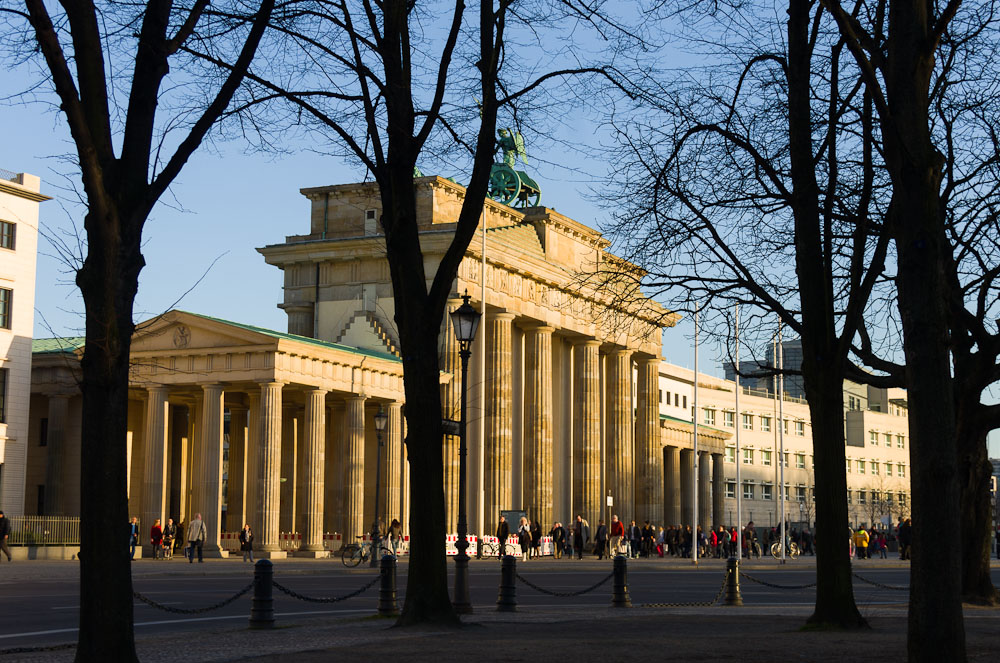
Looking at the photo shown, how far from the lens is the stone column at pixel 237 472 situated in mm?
58438

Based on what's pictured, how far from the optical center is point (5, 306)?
2165 inches

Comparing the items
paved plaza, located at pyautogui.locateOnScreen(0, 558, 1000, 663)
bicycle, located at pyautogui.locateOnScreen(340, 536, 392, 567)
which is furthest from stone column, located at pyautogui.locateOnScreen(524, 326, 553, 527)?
paved plaza, located at pyautogui.locateOnScreen(0, 558, 1000, 663)

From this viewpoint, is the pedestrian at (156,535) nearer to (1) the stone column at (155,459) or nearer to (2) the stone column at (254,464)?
(1) the stone column at (155,459)

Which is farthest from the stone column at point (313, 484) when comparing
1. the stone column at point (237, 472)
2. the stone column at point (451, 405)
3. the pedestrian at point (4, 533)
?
the pedestrian at point (4, 533)

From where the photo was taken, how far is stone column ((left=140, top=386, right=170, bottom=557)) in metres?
51.9

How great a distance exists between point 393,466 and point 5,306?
17.3m

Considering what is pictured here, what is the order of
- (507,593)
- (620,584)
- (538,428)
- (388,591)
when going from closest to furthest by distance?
(388,591)
(507,593)
(620,584)
(538,428)

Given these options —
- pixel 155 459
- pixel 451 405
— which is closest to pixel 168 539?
pixel 155 459

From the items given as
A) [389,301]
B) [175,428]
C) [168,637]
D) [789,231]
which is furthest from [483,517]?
[168,637]

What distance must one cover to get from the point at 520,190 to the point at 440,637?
60662 mm

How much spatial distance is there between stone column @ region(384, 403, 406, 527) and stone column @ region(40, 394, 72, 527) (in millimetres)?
13477

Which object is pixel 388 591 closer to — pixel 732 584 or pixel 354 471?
pixel 732 584

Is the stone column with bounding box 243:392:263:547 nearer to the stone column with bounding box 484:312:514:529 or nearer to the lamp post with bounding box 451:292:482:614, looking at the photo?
the stone column with bounding box 484:312:514:529

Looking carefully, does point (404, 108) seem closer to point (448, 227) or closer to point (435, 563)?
point (435, 563)
